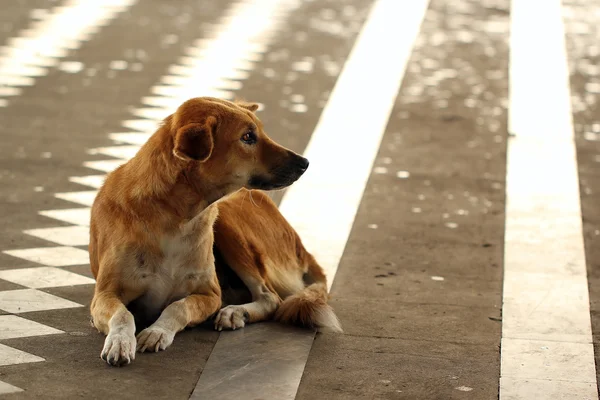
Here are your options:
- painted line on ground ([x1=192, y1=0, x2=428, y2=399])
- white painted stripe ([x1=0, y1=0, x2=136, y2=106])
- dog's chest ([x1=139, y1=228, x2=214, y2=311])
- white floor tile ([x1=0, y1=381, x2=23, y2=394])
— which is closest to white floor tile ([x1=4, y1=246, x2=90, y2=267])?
dog's chest ([x1=139, y1=228, x2=214, y2=311])

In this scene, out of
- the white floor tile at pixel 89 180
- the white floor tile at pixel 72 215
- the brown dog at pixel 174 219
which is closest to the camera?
the brown dog at pixel 174 219

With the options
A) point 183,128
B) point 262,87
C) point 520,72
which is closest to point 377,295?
point 183,128

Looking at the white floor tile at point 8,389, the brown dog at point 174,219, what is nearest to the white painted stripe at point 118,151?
the brown dog at point 174,219

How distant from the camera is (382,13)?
1494 centimetres

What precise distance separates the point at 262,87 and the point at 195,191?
19.6ft

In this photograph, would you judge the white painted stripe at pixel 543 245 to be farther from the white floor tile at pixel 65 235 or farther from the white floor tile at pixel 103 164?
the white floor tile at pixel 103 164

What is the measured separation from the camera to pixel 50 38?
42.9 feet

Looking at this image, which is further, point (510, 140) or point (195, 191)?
point (510, 140)

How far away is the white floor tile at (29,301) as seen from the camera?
20.3 feet

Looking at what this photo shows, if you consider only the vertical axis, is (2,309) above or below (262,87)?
above

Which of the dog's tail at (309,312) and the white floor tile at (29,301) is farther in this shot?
the white floor tile at (29,301)

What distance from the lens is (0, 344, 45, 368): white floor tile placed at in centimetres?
540

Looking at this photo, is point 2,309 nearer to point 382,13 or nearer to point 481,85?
point 481,85

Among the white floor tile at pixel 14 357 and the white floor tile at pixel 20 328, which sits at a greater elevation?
the white floor tile at pixel 14 357
